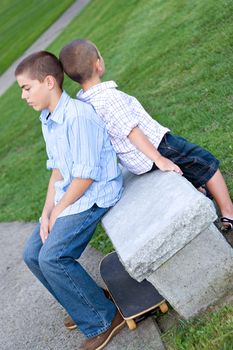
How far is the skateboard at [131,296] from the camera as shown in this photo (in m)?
3.48

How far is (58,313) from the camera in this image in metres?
4.24

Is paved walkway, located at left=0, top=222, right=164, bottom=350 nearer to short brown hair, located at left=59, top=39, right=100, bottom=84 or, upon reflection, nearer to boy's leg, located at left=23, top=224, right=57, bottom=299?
boy's leg, located at left=23, top=224, right=57, bottom=299

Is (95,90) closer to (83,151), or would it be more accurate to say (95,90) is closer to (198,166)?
(83,151)

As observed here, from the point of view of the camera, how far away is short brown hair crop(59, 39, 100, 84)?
3602 mm

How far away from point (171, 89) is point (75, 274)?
4.43 meters

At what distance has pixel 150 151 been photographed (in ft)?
11.9

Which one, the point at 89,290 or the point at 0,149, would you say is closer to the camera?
the point at 89,290

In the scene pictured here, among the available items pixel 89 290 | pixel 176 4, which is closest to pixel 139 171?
pixel 89 290

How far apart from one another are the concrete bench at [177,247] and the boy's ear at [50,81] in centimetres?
94

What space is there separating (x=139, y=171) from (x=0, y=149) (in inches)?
303

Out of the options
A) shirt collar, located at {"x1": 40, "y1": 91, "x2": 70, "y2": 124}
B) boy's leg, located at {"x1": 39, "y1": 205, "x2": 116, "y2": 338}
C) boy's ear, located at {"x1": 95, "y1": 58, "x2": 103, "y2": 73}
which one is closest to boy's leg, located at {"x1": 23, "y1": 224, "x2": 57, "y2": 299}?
boy's leg, located at {"x1": 39, "y1": 205, "x2": 116, "y2": 338}

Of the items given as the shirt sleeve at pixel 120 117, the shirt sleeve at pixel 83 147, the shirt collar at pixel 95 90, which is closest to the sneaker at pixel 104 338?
the shirt sleeve at pixel 83 147

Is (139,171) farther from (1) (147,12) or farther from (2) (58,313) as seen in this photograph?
(1) (147,12)

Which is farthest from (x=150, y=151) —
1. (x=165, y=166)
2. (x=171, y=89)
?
(x=171, y=89)
